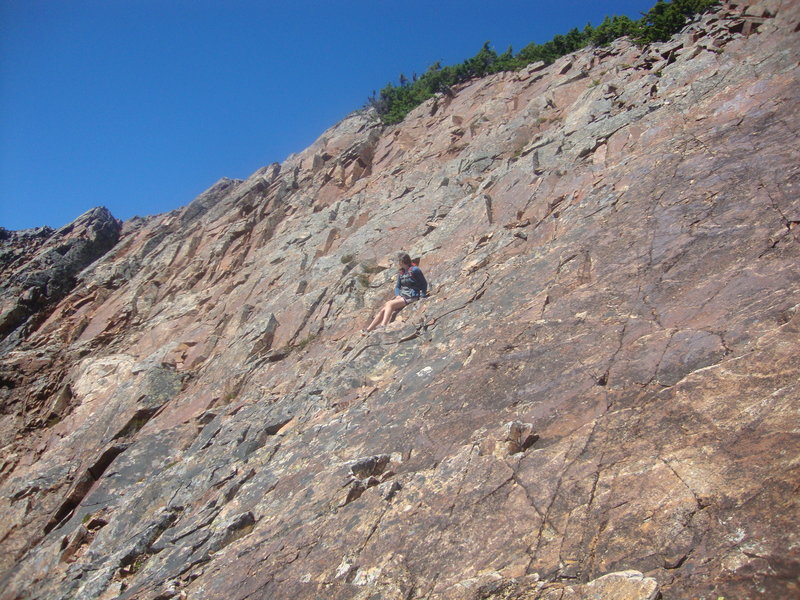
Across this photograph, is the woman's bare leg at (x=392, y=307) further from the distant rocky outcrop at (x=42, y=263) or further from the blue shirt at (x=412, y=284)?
the distant rocky outcrop at (x=42, y=263)

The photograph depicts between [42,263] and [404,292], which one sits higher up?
[42,263]

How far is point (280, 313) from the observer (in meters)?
17.7

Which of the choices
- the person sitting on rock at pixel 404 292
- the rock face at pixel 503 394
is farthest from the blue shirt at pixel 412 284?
the rock face at pixel 503 394

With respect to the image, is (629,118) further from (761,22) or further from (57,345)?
(57,345)

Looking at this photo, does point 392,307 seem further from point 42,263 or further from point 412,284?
point 42,263

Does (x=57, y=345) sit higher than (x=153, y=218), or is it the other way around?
(x=153, y=218)

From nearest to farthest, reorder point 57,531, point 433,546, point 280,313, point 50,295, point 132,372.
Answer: point 433,546, point 57,531, point 280,313, point 132,372, point 50,295

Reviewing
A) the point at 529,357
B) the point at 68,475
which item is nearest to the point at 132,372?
the point at 68,475

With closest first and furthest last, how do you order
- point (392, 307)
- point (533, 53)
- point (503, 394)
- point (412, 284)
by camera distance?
point (503, 394), point (392, 307), point (412, 284), point (533, 53)

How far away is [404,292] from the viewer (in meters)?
14.0

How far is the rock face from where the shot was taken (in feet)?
16.5

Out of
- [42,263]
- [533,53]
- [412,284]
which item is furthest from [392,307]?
[42,263]

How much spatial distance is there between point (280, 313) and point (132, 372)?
6313 mm

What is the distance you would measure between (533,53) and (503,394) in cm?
3014
